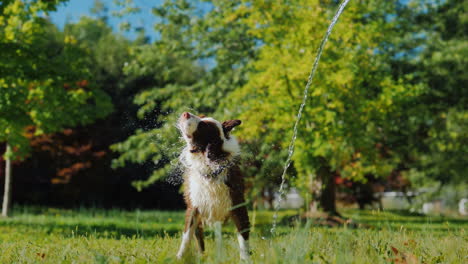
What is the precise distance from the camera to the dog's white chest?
3.57 m

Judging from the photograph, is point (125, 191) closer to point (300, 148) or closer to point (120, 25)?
point (120, 25)

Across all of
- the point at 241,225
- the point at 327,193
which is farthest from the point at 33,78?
the point at 327,193

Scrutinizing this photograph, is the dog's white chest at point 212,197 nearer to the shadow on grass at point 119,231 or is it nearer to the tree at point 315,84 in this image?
the shadow on grass at point 119,231

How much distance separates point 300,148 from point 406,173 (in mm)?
13886

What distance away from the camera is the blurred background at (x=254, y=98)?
9070 mm

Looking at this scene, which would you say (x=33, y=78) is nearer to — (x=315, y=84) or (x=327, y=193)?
(x=315, y=84)

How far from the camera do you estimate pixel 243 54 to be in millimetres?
12398

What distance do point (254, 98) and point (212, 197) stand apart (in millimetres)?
7071

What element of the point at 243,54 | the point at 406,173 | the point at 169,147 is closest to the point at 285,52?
the point at 243,54

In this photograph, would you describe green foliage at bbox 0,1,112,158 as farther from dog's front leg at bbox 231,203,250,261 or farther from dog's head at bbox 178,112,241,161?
dog's front leg at bbox 231,203,250,261

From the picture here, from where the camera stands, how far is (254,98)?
34.5 ft

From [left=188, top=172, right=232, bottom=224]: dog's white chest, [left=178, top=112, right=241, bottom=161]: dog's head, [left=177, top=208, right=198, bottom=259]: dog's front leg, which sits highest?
[left=178, top=112, right=241, bottom=161]: dog's head

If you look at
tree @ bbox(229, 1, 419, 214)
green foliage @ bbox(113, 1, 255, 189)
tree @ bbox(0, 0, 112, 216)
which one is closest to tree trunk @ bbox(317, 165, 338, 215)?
tree @ bbox(229, 1, 419, 214)

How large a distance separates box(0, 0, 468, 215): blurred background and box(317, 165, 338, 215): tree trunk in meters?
0.05
